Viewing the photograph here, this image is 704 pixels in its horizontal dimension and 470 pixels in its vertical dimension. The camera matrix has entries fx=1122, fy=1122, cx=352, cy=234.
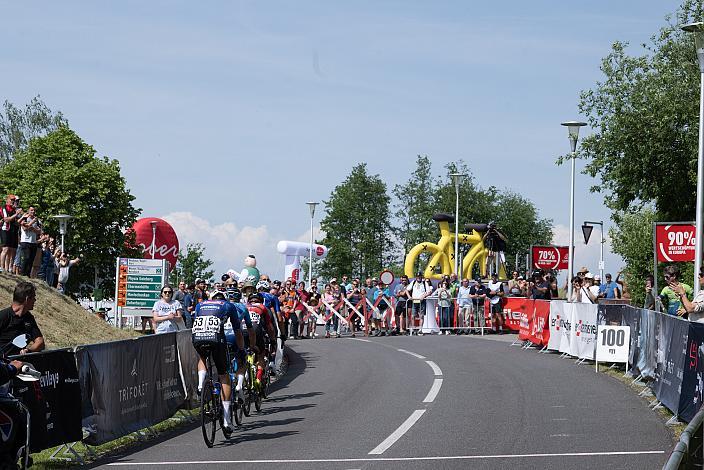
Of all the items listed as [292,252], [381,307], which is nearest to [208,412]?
[381,307]

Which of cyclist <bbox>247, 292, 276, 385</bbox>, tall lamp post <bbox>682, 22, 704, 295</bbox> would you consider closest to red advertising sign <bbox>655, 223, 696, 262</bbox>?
tall lamp post <bbox>682, 22, 704, 295</bbox>

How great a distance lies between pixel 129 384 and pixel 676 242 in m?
12.8

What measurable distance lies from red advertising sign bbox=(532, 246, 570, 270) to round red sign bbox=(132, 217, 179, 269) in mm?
34118

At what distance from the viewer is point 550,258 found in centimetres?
3931

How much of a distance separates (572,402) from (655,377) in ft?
4.22

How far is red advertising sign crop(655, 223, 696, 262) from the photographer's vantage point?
22.2 meters

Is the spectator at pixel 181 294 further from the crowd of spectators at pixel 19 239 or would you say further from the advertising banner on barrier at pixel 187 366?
the advertising banner on barrier at pixel 187 366

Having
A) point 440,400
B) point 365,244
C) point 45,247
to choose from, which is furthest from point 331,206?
point 440,400

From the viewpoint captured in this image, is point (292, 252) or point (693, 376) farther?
point (292, 252)

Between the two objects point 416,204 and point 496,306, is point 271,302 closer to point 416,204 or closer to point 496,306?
point 496,306

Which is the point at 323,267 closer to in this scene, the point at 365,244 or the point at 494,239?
the point at 365,244

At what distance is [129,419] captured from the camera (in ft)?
44.3

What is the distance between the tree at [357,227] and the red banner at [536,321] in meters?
73.3

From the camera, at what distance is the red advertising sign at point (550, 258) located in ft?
128
